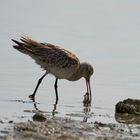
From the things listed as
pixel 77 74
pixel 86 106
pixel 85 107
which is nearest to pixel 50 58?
pixel 77 74

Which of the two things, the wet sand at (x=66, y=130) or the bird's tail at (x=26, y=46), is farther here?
the bird's tail at (x=26, y=46)

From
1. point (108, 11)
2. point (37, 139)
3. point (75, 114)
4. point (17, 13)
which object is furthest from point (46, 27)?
point (37, 139)

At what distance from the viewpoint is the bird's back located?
1681cm

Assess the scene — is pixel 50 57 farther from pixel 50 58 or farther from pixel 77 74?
pixel 77 74

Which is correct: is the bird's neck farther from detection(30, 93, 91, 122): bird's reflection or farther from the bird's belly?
detection(30, 93, 91, 122): bird's reflection

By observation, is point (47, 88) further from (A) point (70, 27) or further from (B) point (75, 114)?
(A) point (70, 27)

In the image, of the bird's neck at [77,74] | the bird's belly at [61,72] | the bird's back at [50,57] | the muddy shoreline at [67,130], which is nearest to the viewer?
the muddy shoreline at [67,130]

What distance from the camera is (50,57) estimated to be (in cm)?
1698

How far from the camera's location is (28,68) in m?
20.0

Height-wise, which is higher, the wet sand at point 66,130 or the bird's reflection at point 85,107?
the bird's reflection at point 85,107

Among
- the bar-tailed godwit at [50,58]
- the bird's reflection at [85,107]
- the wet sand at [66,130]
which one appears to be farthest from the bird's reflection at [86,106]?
the wet sand at [66,130]

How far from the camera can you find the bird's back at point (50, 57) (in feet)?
55.2

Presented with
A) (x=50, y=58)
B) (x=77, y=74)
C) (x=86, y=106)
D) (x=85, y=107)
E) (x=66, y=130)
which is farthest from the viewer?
(x=77, y=74)

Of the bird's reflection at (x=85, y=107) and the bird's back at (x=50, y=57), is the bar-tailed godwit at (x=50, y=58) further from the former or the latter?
the bird's reflection at (x=85, y=107)
